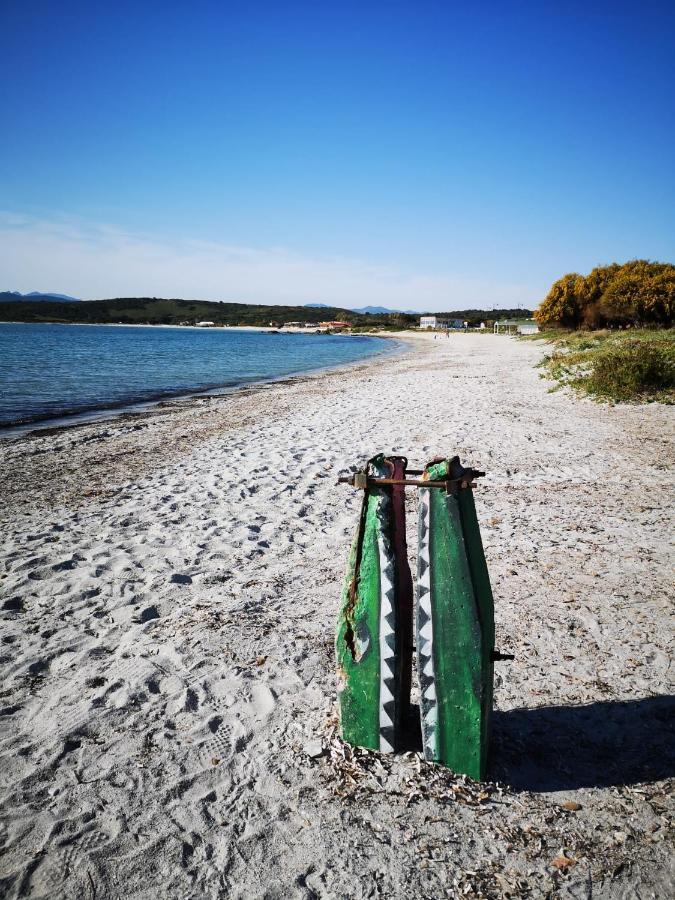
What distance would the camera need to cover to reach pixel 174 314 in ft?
531

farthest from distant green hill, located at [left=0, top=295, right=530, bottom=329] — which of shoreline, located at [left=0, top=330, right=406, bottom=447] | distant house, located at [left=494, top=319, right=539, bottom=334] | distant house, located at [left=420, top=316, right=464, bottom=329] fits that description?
shoreline, located at [left=0, top=330, right=406, bottom=447]

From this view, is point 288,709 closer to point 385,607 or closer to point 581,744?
point 385,607

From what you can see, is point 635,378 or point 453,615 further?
point 635,378

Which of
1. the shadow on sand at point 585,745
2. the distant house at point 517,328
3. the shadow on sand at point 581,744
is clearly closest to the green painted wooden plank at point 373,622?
the shadow on sand at point 581,744

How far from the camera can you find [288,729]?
2.65 metres

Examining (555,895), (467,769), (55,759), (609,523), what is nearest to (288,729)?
(467,769)

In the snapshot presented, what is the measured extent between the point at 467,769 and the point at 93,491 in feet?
20.1

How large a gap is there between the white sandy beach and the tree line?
36.0m

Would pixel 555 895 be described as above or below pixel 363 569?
below

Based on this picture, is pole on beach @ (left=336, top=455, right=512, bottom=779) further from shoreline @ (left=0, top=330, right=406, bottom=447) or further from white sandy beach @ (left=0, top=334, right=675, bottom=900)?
shoreline @ (left=0, top=330, right=406, bottom=447)

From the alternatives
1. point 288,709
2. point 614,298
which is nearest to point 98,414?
point 288,709

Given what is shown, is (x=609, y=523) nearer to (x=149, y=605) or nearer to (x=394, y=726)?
(x=394, y=726)

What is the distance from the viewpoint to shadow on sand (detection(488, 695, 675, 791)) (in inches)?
92.1

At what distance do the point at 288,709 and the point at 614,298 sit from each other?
42154mm
